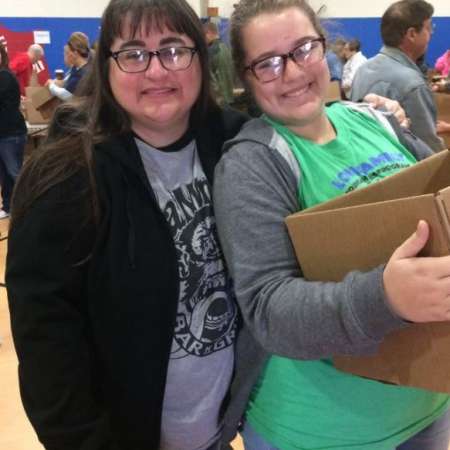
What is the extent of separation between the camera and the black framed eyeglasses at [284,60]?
0.93 m

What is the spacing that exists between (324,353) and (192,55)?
585mm

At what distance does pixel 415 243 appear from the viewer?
26.8 inches

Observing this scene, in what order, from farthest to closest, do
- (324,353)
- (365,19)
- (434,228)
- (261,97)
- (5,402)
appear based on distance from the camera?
1. (365,19)
2. (5,402)
3. (261,97)
4. (324,353)
5. (434,228)

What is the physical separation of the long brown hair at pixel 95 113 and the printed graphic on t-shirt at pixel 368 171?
1.12ft

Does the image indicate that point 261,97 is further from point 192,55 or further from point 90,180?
point 90,180

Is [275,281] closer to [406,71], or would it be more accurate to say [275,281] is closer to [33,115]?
[406,71]

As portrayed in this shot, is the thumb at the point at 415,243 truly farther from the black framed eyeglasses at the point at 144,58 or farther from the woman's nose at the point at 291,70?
the black framed eyeglasses at the point at 144,58

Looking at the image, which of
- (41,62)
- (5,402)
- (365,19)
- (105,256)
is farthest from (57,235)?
(365,19)

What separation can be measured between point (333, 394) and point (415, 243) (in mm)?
403

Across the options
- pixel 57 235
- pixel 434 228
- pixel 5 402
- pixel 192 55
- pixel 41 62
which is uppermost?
pixel 192 55

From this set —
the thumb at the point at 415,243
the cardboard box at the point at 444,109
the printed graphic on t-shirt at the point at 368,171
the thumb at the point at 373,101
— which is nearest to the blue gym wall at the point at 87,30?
the cardboard box at the point at 444,109

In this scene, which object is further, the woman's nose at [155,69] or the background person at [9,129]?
the background person at [9,129]

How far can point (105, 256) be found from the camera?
917 mm

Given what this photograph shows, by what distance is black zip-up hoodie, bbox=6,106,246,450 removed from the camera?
2.93 feet
